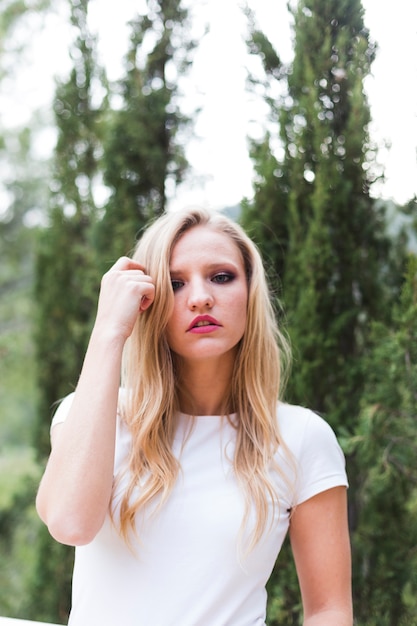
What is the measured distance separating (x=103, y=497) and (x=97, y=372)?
269 mm

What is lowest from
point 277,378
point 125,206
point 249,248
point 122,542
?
point 122,542

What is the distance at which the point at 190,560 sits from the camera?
1.48 meters

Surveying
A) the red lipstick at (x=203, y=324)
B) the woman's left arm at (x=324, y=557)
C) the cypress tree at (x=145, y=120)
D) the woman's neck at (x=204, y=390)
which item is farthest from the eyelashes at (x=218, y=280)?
the cypress tree at (x=145, y=120)

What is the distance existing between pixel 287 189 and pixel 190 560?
4.93ft

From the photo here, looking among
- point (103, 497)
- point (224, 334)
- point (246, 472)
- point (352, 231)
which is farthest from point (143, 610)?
point (352, 231)

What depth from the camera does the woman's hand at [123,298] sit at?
5.07ft

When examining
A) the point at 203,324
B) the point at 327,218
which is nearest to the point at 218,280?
the point at 203,324

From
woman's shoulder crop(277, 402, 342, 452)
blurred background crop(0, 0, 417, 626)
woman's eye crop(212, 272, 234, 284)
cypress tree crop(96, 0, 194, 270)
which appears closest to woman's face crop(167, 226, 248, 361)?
woman's eye crop(212, 272, 234, 284)

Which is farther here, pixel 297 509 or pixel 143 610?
pixel 297 509

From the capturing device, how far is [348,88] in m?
2.31

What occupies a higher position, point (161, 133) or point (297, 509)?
point (161, 133)

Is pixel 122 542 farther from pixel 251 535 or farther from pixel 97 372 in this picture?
pixel 97 372

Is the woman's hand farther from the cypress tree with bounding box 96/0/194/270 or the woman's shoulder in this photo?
the cypress tree with bounding box 96/0/194/270

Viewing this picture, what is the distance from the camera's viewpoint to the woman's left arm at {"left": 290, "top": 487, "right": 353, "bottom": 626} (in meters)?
1.56
